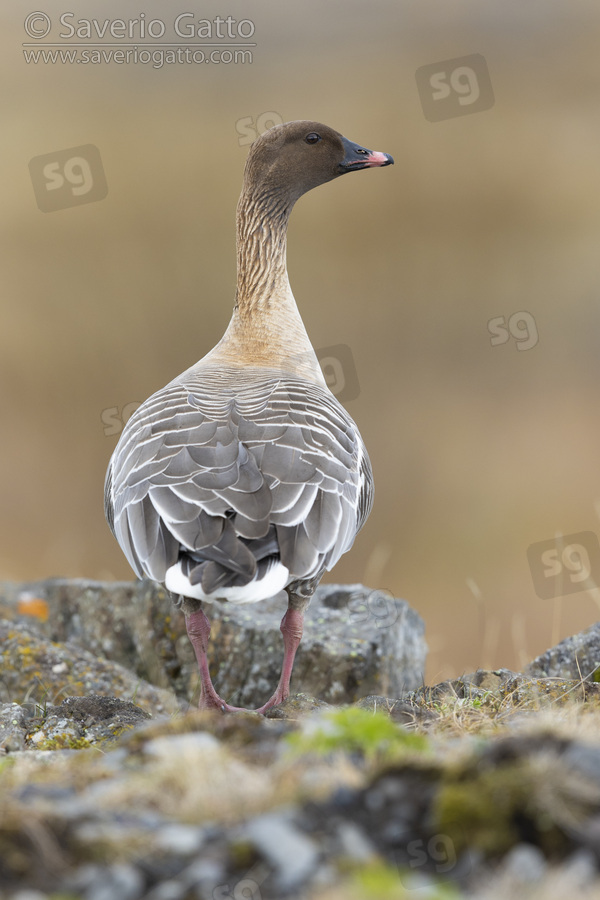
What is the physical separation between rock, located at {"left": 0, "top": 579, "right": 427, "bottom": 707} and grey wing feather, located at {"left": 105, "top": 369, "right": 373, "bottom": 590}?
134 centimetres

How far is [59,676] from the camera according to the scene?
7.11 m

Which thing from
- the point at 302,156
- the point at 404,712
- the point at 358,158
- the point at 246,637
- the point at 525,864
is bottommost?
the point at 246,637

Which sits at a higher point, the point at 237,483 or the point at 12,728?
the point at 237,483

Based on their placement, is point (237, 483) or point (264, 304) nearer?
point (237, 483)

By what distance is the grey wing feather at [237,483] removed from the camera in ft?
17.4

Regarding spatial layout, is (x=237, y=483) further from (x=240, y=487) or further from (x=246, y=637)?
(x=246, y=637)

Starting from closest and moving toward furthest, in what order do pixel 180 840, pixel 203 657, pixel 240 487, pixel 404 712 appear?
pixel 180 840 < pixel 404 712 < pixel 240 487 < pixel 203 657

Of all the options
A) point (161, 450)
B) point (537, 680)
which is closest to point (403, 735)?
point (537, 680)

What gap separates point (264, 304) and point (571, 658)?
4.34 m

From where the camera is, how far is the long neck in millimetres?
8234

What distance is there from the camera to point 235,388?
7082mm

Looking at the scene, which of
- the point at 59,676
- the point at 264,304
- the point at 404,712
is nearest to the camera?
the point at 404,712

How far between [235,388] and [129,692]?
99.9 inches

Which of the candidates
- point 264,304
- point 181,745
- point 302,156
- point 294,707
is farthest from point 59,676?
point 302,156
